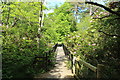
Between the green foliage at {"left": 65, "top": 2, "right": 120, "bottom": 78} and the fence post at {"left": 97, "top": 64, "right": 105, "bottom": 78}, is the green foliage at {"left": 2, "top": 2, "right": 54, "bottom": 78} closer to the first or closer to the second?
the green foliage at {"left": 65, "top": 2, "right": 120, "bottom": 78}

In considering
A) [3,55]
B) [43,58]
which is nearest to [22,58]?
[3,55]

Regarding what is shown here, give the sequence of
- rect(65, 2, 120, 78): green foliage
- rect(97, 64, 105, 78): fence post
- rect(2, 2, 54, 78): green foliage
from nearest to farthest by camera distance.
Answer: rect(97, 64, 105, 78): fence post
rect(65, 2, 120, 78): green foliage
rect(2, 2, 54, 78): green foliage

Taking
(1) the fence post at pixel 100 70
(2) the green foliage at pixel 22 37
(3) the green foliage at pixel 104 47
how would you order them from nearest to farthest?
1. (1) the fence post at pixel 100 70
2. (3) the green foliage at pixel 104 47
3. (2) the green foliage at pixel 22 37

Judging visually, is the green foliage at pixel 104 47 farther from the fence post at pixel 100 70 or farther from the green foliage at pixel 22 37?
the green foliage at pixel 22 37

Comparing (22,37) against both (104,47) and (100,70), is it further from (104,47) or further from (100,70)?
(100,70)

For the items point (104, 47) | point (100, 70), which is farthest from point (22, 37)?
point (100, 70)

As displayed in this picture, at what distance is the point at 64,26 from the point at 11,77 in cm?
1215

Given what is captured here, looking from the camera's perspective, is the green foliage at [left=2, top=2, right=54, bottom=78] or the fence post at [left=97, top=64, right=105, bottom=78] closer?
the fence post at [left=97, top=64, right=105, bottom=78]

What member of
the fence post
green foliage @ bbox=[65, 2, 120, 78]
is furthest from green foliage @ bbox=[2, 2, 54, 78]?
the fence post

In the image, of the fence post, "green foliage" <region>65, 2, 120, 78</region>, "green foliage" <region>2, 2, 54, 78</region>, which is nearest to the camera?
the fence post

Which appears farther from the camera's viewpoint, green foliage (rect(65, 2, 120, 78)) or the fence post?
green foliage (rect(65, 2, 120, 78))

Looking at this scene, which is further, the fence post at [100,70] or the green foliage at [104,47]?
the green foliage at [104,47]

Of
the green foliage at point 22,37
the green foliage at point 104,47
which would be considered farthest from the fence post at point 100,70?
the green foliage at point 22,37

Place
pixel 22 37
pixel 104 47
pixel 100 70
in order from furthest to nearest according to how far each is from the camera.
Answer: pixel 22 37 < pixel 104 47 < pixel 100 70
